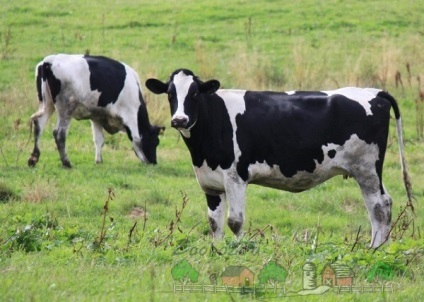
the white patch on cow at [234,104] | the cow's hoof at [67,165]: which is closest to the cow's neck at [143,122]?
the cow's hoof at [67,165]

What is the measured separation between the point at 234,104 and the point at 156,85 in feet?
2.82

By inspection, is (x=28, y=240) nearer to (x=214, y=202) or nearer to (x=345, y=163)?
(x=214, y=202)

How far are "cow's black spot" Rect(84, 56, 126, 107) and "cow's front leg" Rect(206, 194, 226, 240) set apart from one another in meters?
6.48

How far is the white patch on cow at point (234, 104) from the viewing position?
10738 mm

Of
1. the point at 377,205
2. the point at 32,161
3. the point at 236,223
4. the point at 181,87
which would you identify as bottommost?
the point at 32,161

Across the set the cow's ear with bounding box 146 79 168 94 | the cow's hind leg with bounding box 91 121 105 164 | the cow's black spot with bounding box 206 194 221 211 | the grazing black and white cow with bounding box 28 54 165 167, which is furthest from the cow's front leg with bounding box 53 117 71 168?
the cow's black spot with bounding box 206 194 221 211

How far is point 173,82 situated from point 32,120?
Answer: 20.3 feet

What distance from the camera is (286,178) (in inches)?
432

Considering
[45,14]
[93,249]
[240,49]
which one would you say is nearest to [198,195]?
[93,249]

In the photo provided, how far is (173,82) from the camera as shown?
35.4 feet

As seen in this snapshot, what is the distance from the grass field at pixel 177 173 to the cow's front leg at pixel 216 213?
0.22m

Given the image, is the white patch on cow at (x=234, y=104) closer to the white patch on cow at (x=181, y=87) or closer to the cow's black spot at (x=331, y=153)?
the white patch on cow at (x=181, y=87)

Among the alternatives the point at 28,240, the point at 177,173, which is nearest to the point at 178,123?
the point at 28,240

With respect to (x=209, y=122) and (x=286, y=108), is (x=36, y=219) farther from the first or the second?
(x=286, y=108)
